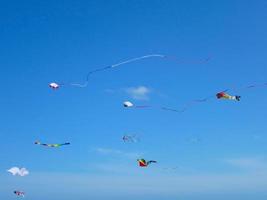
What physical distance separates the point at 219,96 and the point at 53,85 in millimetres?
22645

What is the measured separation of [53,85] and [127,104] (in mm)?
10873

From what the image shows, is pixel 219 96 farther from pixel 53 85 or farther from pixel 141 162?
pixel 53 85

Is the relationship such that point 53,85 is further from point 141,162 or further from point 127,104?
point 141,162

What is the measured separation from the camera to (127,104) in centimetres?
8156

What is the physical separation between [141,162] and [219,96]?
50.1 feet

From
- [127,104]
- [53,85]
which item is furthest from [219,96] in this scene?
[53,85]

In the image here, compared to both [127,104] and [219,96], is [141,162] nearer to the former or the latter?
[127,104]

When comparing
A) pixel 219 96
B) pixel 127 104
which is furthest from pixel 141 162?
pixel 219 96

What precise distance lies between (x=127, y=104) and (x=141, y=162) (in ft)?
32.5

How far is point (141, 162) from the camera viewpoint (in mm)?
86750

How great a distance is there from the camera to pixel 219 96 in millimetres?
79938

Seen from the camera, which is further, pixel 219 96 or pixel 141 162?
pixel 141 162

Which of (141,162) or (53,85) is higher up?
(53,85)
